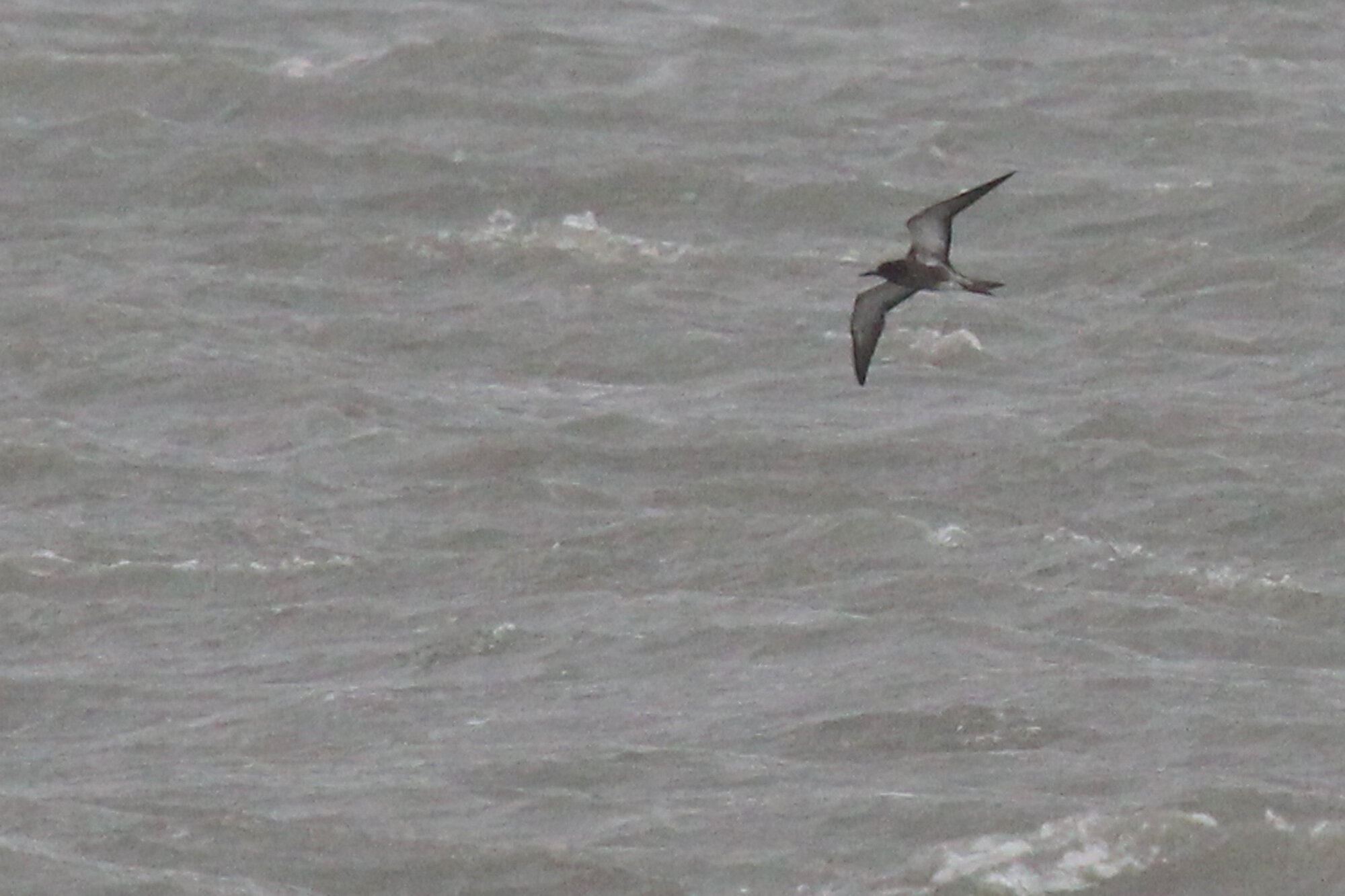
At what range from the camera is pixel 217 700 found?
21766 mm

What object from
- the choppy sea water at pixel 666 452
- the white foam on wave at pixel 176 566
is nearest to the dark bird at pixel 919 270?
the choppy sea water at pixel 666 452

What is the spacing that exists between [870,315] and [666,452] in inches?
201

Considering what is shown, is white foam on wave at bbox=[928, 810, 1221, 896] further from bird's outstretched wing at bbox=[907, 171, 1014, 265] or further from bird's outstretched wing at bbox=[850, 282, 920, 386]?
bird's outstretched wing at bbox=[907, 171, 1014, 265]

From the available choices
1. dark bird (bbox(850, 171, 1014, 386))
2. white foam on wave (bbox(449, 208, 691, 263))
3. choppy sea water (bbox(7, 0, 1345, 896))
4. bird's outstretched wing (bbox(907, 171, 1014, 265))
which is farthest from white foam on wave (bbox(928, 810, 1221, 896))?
white foam on wave (bbox(449, 208, 691, 263))

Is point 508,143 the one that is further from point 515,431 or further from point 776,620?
point 776,620

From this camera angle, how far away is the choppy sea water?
65.0 feet

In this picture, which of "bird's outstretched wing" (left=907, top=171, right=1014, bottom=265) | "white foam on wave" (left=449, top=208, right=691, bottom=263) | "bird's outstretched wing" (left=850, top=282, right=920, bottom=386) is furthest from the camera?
"white foam on wave" (left=449, top=208, right=691, bottom=263)

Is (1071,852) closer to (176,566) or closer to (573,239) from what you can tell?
(176,566)

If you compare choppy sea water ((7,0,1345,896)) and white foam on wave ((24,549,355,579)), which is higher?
choppy sea water ((7,0,1345,896))

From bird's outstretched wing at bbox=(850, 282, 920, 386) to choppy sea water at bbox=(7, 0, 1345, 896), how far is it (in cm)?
217

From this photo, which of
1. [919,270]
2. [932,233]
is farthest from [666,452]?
[932,233]

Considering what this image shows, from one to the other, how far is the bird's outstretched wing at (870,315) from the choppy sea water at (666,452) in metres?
2.17

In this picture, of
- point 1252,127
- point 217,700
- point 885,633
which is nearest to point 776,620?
point 885,633

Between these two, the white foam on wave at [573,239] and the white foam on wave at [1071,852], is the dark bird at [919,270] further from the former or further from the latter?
the white foam on wave at [573,239]
